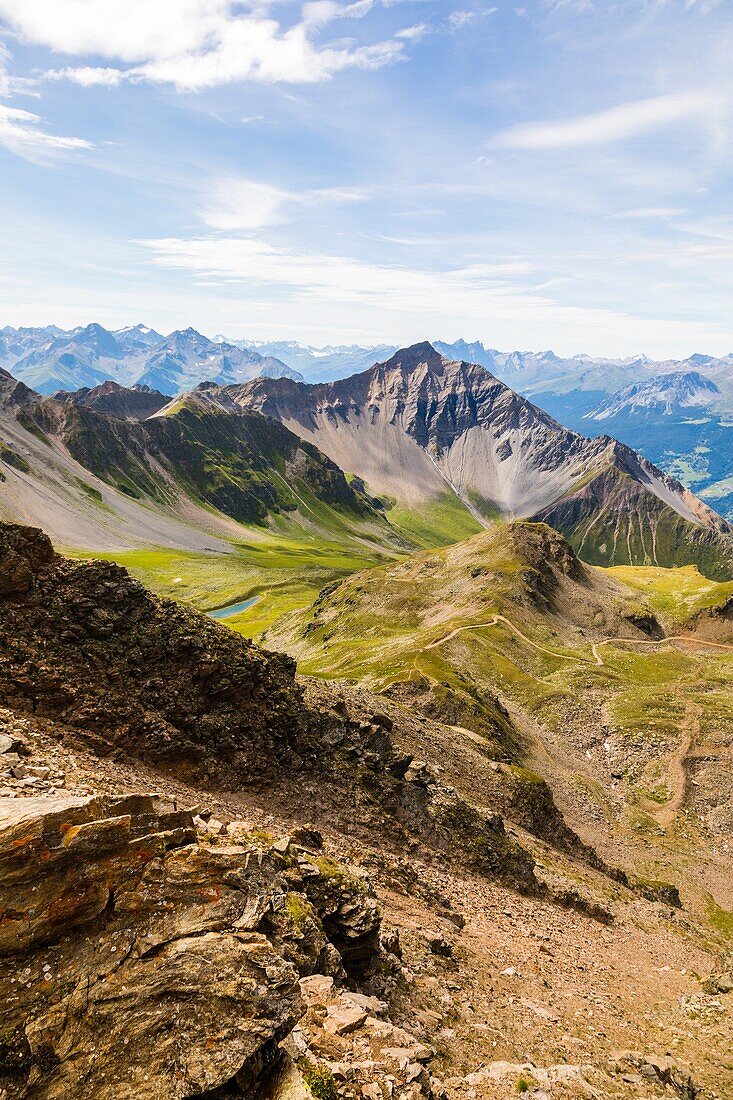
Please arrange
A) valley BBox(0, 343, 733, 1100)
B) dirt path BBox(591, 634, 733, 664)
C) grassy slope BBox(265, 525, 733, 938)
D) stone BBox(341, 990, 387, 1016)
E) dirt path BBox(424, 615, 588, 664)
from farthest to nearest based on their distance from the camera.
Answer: dirt path BBox(591, 634, 733, 664) → dirt path BBox(424, 615, 588, 664) → grassy slope BBox(265, 525, 733, 938) → stone BBox(341, 990, 387, 1016) → valley BBox(0, 343, 733, 1100)

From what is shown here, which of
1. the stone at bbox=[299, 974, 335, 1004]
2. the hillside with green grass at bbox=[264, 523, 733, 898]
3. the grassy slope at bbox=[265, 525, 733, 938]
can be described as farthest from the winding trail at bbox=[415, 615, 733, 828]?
the stone at bbox=[299, 974, 335, 1004]

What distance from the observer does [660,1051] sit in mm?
29953

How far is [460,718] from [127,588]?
5379 centimetres

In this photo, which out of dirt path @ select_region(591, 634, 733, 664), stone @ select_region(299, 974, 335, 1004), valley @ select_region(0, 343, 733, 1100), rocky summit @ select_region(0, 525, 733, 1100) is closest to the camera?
rocky summit @ select_region(0, 525, 733, 1100)

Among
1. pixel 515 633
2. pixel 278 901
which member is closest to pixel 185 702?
pixel 278 901

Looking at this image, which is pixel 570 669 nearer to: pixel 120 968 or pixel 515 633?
pixel 515 633

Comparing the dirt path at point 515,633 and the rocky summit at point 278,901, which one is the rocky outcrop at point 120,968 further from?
the dirt path at point 515,633

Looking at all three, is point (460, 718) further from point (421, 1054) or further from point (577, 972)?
point (421, 1054)

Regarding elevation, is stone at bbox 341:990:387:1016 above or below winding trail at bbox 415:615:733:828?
above

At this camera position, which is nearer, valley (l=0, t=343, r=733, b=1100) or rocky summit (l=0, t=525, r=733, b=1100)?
rocky summit (l=0, t=525, r=733, b=1100)

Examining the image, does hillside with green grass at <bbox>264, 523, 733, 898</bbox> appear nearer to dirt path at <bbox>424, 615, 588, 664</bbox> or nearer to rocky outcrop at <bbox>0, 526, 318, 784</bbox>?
dirt path at <bbox>424, 615, 588, 664</bbox>

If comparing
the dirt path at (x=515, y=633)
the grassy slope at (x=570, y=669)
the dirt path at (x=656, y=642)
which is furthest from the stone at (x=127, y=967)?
the dirt path at (x=656, y=642)

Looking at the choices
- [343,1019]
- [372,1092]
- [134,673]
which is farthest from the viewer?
[134,673]

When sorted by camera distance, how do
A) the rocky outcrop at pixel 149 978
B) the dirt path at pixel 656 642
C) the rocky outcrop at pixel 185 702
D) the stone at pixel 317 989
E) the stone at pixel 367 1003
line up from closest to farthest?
the rocky outcrop at pixel 149 978 → the stone at pixel 317 989 → the stone at pixel 367 1003 → the rocky outcrop at pixel 185 702 → the dirt path at pixel 656 642
